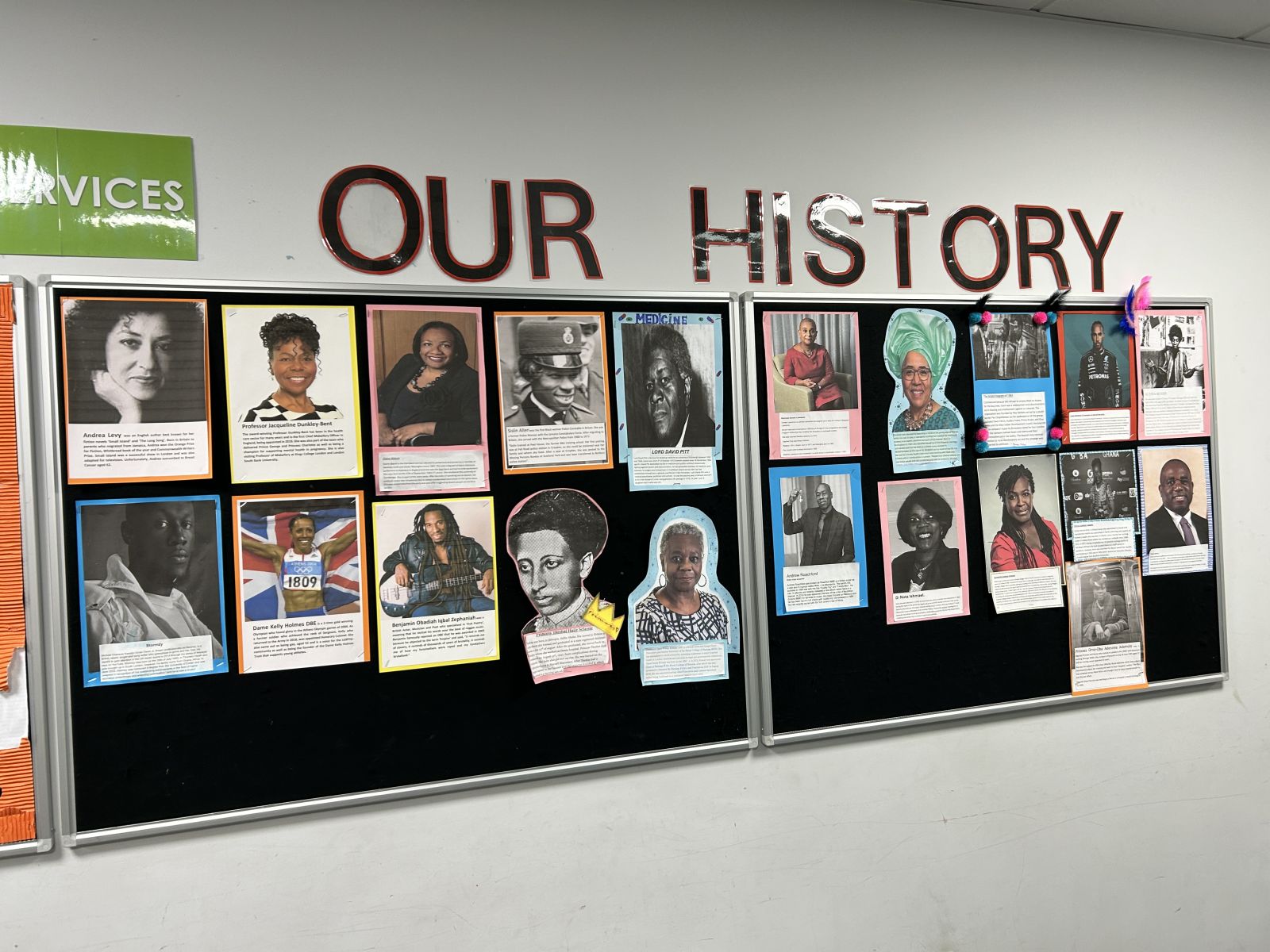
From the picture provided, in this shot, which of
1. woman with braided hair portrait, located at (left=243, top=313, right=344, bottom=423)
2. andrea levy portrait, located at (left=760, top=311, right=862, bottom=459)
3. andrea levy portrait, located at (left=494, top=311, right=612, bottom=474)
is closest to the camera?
woman with braided hair portrait, located at (left=243, top=313, right=344, bottom=423)

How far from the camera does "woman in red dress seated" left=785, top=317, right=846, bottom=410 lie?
180 centimetres

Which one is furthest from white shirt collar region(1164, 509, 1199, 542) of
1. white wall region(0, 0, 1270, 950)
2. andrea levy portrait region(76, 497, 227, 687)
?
andrea levy portrait region(76, 497, 227, 687)

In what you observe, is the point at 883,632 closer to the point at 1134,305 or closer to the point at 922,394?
the point at 922,394

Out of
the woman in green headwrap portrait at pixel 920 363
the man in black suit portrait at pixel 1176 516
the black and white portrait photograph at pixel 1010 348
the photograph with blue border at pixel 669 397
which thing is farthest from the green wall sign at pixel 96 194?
the man in black suit portrait at pixel 1176 516

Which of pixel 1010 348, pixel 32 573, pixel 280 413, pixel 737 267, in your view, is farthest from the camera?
pixel 1010 348

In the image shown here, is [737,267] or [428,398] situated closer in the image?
[428,398]

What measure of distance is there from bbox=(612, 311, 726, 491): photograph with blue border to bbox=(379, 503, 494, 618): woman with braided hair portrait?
35 cm

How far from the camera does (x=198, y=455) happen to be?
1481mm

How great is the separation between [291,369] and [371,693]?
62 centimetres

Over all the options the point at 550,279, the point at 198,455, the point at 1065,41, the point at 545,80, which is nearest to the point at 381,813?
the point at 198,455

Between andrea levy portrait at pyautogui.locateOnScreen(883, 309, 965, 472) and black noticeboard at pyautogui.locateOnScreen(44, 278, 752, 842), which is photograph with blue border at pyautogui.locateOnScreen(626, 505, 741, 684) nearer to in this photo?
black noticeboard at pyautogui.locateOnScreen(44, 278, 752, 842)

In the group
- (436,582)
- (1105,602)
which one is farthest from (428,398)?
(1105,602)

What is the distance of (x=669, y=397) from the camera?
5.65 feet

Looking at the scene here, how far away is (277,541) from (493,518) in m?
0.39
